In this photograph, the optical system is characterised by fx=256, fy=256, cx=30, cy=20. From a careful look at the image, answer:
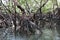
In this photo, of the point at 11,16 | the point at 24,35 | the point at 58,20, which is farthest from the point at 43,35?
the point at 58,20

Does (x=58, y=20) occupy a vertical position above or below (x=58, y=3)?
below

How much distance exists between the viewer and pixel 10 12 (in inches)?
468

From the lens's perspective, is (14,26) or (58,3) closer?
(14,26)

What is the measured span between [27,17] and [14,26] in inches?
31.0

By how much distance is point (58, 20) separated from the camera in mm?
16734

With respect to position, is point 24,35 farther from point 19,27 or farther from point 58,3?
point 58,3

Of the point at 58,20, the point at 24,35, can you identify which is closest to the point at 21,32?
the point at 24,35

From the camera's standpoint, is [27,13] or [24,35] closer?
[24,35]

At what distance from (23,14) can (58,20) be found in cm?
522

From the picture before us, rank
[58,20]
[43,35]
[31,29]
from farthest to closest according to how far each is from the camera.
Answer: [58,20], [31,29], [43,35]

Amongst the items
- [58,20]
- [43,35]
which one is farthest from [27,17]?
[58,20]

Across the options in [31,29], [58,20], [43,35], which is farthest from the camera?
[58,20]

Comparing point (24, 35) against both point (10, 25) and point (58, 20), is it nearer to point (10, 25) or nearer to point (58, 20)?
point (10, 25)

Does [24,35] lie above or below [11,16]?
below
